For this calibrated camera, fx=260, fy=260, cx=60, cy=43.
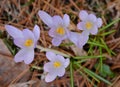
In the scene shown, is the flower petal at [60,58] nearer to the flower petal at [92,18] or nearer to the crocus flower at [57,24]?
the crocus flower at [57,24]

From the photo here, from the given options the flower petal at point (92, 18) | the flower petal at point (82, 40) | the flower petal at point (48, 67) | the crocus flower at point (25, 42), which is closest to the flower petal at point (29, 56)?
the crocus flower at point (25, 42)

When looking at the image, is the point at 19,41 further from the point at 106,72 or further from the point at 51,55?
the point at 106,72

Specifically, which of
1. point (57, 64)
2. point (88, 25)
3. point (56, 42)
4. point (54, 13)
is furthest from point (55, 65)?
point (54, 13)

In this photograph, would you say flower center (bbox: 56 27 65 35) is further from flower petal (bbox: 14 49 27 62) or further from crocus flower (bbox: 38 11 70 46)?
flower petal (bbox: 14 49 27 62)

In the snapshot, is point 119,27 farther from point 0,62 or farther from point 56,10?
point 0,62

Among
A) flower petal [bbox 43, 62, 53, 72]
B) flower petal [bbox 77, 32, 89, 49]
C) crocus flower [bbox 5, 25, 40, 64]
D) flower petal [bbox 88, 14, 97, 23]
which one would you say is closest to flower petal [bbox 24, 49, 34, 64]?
crocus flower [bbox 5, 25, 40, 64]

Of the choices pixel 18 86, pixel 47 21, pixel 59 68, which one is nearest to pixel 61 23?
pixel 47 21
